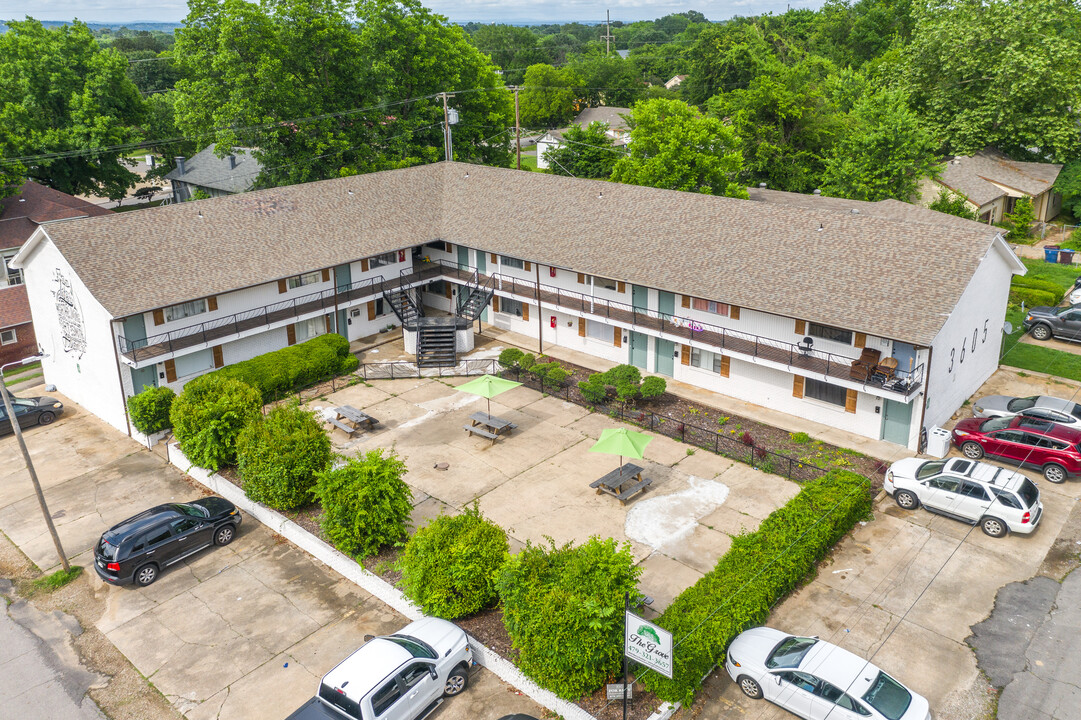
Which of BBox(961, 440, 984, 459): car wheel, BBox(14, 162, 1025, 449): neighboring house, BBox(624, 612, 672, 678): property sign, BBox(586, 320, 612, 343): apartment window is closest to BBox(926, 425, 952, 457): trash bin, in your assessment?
BBox(961, 440, 984, 459): car wheel

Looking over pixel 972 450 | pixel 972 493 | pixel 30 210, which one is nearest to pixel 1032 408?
pixel 972 450

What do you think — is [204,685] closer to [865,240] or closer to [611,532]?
[611,532]

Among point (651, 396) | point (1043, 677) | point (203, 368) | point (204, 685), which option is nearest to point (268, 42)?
point (203, 368)

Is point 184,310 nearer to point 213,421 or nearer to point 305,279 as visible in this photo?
point 305,279

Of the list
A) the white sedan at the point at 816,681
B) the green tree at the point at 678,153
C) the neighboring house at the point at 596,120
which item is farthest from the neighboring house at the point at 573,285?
the neighboring house at the point at 596,120

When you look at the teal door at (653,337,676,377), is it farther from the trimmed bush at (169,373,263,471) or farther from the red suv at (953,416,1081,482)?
the trimmed bush at (169,373,263,471)
